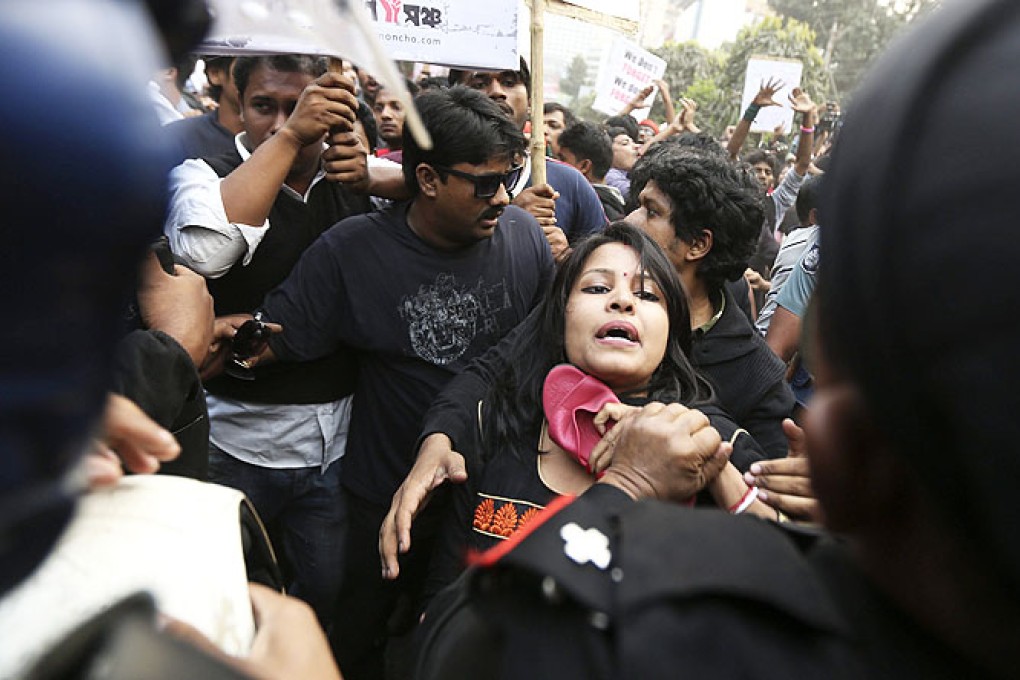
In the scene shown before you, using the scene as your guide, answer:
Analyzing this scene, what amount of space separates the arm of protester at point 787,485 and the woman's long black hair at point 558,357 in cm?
39

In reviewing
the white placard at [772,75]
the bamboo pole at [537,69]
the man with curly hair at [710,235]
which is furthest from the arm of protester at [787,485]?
the white placard at [772,75]

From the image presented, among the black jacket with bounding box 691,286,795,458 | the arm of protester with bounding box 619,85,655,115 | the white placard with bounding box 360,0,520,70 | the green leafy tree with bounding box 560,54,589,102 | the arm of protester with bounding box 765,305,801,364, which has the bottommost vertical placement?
the green leafy tree with bounding box 560,54,589,102

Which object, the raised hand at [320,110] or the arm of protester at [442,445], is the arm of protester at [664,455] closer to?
the arm of protester at [442,445]

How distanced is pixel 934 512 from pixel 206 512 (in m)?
0.71

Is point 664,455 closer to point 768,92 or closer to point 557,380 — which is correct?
point 557,380

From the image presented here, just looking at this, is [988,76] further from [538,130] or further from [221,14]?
[538,130]

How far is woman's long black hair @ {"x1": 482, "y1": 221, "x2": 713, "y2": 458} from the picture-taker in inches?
75.4

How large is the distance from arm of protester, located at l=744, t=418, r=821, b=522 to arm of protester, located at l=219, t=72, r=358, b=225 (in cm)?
172

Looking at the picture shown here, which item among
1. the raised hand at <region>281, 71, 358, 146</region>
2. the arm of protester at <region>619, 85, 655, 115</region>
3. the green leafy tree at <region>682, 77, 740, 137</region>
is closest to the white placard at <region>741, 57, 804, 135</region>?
the arm of protester at <region>619, 85, 655, 115</region>

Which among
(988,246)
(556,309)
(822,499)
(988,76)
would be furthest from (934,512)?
(556,309)

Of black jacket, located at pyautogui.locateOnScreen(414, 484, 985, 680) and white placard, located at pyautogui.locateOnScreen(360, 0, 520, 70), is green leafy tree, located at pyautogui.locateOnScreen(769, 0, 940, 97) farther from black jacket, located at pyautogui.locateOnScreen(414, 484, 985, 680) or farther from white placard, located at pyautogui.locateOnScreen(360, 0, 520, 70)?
black jacket, located at pyautogui.locateOnScreen(414, 484, 985, 680)

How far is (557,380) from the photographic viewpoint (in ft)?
6.04

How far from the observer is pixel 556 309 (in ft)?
6.95

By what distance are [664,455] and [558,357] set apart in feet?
2.33
